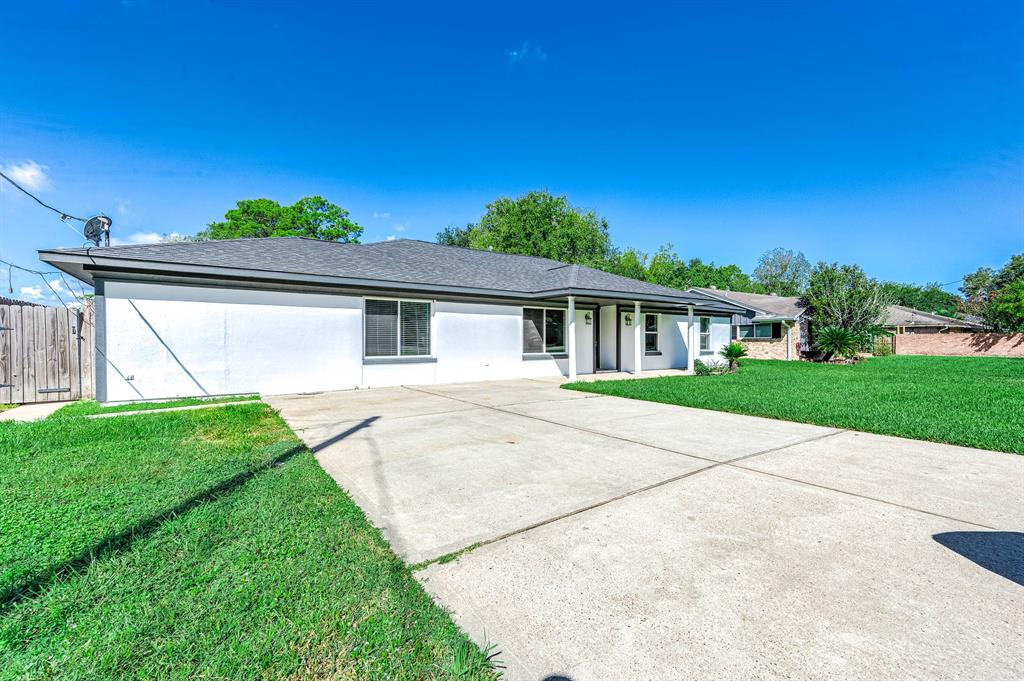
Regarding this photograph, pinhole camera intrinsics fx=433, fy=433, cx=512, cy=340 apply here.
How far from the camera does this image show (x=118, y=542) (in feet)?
8.64

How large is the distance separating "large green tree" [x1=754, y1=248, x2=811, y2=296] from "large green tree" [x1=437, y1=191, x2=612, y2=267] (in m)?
27.0

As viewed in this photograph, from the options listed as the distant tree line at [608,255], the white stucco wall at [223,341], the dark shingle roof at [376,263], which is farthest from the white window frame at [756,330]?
the white stucco wall at [223,341]

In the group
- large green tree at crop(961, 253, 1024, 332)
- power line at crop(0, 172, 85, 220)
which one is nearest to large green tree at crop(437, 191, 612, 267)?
large green tree at crop(961, 253, 1024, 332)

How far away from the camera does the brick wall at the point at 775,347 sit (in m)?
24.6

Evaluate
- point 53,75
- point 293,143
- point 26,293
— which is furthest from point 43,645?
point 293,143

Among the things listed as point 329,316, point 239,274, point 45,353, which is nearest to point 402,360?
point 329,316

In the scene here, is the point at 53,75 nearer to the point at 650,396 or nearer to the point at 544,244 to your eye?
the point at 650,396

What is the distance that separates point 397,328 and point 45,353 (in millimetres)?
6687

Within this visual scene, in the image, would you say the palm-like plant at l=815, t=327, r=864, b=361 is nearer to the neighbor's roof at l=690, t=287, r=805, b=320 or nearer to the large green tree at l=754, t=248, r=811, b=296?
the neighbor's roof at l=690, t=287, r=805, b=320

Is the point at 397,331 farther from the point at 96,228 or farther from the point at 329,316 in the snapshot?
the point at 96,228

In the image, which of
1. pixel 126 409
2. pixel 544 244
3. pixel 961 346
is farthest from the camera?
pixel 544 244

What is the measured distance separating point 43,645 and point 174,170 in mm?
19858

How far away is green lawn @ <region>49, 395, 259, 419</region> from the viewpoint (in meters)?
6.94

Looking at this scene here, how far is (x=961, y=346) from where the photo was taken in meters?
25.6
